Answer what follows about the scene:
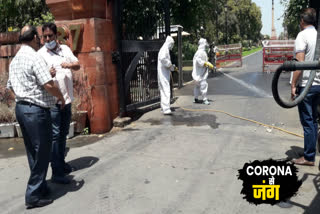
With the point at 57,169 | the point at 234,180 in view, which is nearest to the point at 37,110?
the point at 57,169

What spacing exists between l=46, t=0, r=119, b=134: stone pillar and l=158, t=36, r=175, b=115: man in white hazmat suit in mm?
1506

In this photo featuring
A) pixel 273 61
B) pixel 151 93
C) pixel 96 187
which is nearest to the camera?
pixel 96 187

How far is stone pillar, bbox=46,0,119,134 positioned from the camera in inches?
255

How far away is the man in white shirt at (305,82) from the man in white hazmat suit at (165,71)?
12.9 feet

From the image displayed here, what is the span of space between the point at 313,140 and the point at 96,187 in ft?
9.93

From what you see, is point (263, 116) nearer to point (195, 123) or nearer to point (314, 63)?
point (195, 123)

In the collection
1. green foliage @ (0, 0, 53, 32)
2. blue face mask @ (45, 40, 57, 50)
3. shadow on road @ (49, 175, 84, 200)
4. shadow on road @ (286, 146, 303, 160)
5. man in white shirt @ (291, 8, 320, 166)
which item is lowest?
shadow on road @ (49, 175, 84, 200)

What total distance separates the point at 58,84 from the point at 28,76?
860mm

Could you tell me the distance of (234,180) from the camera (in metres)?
4.22

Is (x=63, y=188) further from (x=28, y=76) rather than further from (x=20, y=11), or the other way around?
(x=20, y=11)

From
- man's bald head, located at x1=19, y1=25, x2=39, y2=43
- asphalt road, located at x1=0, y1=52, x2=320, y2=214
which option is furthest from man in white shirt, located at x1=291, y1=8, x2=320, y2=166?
man's bald head, located at x1=19, y1=25, x2=39, y2=43

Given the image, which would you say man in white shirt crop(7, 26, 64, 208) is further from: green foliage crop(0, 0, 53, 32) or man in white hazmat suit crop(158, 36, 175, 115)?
green foliage crop(0, 0, 53, 32)
